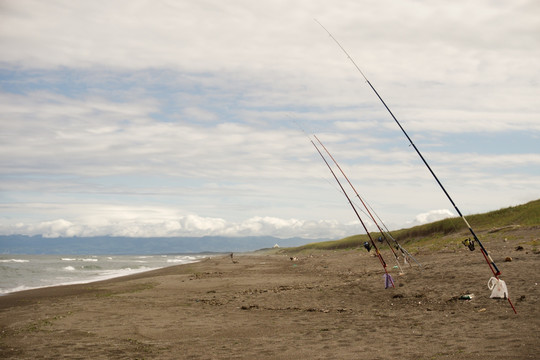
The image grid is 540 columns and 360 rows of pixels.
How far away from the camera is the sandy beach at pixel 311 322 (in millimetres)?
9508

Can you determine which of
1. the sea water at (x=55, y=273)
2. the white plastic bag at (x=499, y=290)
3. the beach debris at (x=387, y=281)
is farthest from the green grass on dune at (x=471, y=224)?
the sea water at (x=55, y=273)

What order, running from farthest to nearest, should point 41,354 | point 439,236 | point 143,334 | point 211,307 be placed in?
point 439,236, point 211,307, point 143,334, point 41,354

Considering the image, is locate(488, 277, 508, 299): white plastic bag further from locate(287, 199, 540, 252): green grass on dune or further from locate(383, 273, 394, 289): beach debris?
locate(287, 199, 540, 252): green grass on dune

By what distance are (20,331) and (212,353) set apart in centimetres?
651

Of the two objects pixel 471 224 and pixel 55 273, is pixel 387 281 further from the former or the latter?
pixel 55 273

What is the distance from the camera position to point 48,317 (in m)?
15.0

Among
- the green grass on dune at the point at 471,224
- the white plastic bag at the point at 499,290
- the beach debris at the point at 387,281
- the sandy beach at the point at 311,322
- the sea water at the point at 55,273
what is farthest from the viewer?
the green grass on dune at the point at 471,224

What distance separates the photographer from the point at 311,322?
12.6 m

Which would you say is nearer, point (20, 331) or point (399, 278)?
point (20, 331)

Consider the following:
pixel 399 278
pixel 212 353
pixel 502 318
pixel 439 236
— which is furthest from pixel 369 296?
pixel 439 236

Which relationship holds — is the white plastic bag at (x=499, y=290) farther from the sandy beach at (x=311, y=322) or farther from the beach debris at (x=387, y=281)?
the beach debris at (x=387, y=281)

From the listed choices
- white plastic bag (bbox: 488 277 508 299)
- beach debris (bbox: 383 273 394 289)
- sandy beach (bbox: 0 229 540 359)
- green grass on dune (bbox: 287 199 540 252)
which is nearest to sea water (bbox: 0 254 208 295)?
sandy beach (bbox: 0 229 540 359)

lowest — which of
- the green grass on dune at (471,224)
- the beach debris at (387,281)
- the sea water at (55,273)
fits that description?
the sea water at (55,273)

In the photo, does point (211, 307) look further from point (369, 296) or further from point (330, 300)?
point (369, 296)
